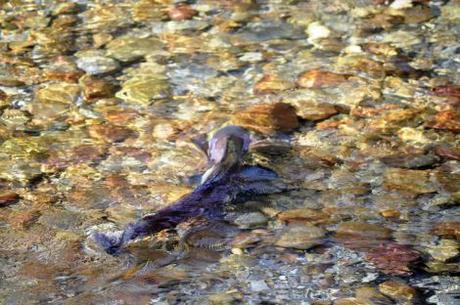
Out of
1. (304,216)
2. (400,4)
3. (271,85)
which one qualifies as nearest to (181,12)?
(271,85)

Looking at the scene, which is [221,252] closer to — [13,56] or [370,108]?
[370,108]

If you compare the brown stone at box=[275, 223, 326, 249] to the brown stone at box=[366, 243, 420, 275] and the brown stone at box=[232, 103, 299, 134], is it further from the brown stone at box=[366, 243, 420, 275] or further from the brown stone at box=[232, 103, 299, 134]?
the brown stone at box=[232, 103, 299, 134]

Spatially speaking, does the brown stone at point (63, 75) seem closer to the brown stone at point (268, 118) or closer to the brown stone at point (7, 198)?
the brown stone at point (268, 118)

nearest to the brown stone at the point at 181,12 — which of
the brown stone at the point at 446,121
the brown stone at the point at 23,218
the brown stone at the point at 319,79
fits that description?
the brown stone at the point at 319,79

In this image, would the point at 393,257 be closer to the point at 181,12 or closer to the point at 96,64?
the point at 96,64

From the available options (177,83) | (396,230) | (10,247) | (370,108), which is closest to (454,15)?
(370,108)

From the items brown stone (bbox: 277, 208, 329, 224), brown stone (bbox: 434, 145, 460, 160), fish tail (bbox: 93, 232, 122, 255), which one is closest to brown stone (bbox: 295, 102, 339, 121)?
brown stone (bbox: 434, 145, 460, 160)
